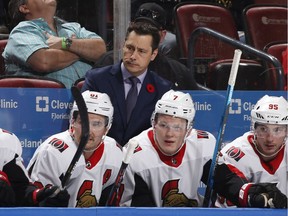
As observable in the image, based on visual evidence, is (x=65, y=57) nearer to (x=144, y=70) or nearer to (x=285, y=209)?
(x=144, y=70)

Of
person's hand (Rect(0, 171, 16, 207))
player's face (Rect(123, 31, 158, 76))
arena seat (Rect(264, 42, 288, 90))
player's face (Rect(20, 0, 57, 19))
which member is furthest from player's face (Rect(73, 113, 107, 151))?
arena seat (Rect(264, 42, 288, 90))

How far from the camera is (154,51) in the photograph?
4.68 metres

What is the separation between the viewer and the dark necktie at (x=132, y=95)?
4.61 m

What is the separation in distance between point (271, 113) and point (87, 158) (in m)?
0.84

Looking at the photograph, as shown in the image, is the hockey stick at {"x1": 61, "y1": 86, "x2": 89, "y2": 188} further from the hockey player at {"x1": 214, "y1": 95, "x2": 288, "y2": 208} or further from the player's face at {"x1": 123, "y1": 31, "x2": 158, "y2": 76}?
the hockey player at {"x1": 214, "y1": 95, "x2": 288, "y2": 208}

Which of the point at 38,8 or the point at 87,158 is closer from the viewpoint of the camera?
the point at 87,158

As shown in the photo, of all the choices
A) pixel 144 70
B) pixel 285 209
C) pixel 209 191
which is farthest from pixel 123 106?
pixel 285 209

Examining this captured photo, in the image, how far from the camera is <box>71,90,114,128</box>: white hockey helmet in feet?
14.2

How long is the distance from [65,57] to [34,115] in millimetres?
324

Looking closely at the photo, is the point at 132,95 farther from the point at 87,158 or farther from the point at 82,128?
the point at 82,128

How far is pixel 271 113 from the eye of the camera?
444cm

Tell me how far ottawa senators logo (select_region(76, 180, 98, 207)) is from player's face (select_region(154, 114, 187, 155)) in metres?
0.37

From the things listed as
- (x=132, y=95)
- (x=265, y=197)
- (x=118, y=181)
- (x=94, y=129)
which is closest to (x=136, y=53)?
(x=132, y=95)

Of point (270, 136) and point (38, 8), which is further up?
point (38, 8)
